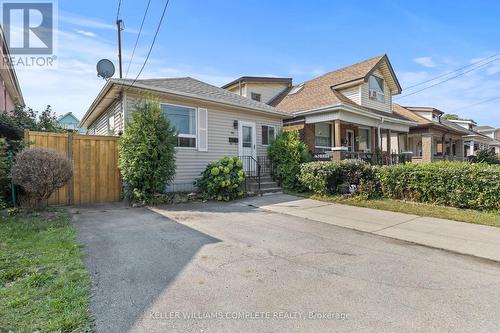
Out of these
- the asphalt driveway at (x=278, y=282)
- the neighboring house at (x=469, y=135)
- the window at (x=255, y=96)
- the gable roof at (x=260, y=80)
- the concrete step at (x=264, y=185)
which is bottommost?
the asphalt driveway at (x=278, y=282)

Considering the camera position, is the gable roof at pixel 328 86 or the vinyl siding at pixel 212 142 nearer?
the vinyl siding at pixel 212 142

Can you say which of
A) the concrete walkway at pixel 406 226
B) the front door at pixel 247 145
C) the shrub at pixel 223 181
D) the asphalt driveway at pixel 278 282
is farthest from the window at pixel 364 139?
the asphalt driveway at pixel 278 282

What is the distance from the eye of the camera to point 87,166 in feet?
27.6

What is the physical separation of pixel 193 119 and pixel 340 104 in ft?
20.3

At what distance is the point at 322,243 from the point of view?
4914 millimetres

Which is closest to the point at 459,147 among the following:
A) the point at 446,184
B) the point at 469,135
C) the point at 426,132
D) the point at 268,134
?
the point at 469,135

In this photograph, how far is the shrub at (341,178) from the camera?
9734 millimetres

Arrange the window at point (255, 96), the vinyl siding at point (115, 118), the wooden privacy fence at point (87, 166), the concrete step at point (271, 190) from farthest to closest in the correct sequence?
1. the window at point (255, 96)
2. the concrete step at point (271, 190)
3. the vinyl siding at point (115, 118)
4. the wooden privacy fence at point (87, 166)

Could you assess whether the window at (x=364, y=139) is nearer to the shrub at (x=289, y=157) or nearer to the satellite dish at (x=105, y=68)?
the shrub at (x=289, y=157)

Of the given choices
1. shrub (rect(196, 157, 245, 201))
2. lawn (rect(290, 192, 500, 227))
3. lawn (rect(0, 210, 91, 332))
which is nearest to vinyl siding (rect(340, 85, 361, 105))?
lawn (rect(290, 192, 500, 227))

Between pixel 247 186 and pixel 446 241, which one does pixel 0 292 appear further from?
pixel 247 186

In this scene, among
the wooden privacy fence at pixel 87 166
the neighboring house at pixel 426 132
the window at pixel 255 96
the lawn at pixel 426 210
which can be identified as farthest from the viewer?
the neighboring house at pixel 426 132

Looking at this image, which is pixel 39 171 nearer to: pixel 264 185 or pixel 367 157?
pixel 264 185

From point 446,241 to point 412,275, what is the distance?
208 cm
